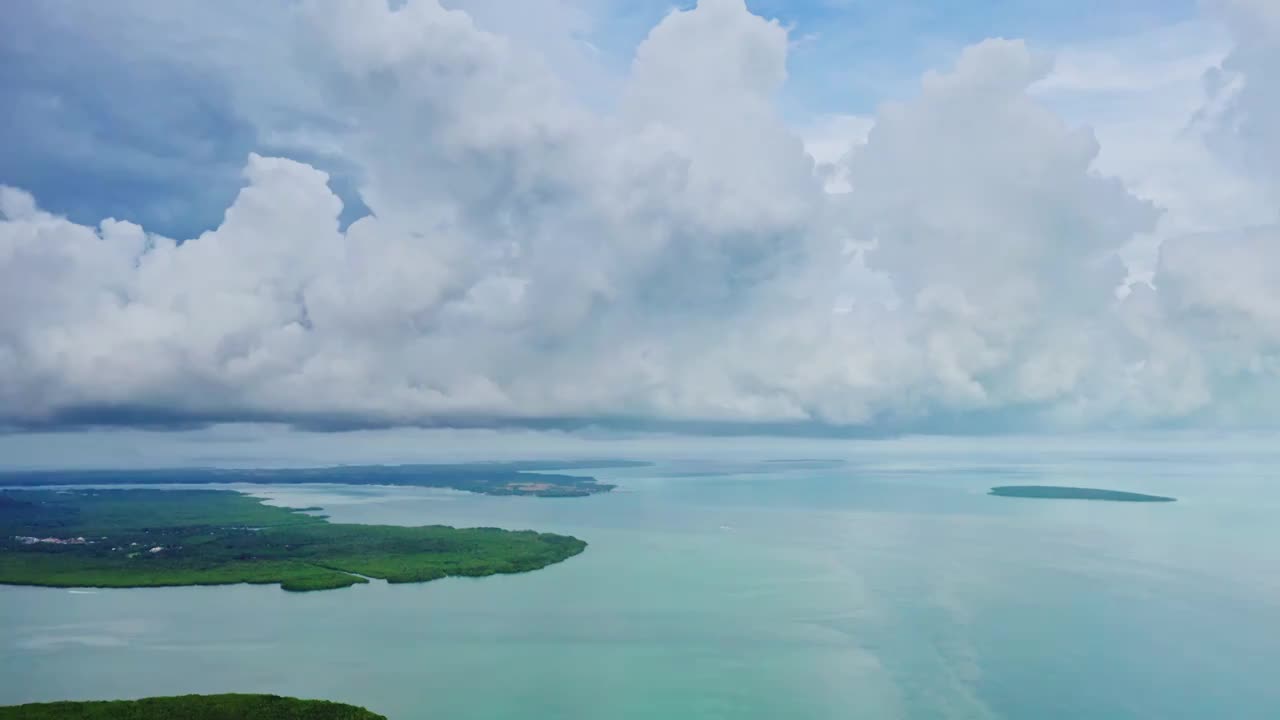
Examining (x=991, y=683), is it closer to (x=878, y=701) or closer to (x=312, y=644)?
(x=878, y=701)

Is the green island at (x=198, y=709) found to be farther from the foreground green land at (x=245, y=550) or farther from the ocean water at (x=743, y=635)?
the foreground green land at (x=245, y=550)

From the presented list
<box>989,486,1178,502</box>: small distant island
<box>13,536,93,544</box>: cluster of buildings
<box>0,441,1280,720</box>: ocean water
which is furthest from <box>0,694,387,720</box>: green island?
<box>989,486,1178,502</box>: small distant island

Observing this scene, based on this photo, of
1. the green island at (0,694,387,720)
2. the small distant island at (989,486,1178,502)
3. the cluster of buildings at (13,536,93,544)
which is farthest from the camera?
the small distant island at (989,486,1178,502)

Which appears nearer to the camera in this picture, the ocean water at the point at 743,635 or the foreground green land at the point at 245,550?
the ocean water at the point at 743,635

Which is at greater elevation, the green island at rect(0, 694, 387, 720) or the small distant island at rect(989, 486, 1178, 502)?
the small distant island at rect(989, 486, 1178, 502)

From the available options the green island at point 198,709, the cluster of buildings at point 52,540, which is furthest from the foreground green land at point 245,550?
the green island at point 198,709

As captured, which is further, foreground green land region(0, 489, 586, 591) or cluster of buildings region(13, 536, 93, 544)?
cluster of buildings region(13, 536, 93, 544)

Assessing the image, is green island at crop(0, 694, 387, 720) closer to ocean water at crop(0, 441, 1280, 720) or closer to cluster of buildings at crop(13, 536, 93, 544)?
ocean water at crop(0, 441, 1280, 720)
